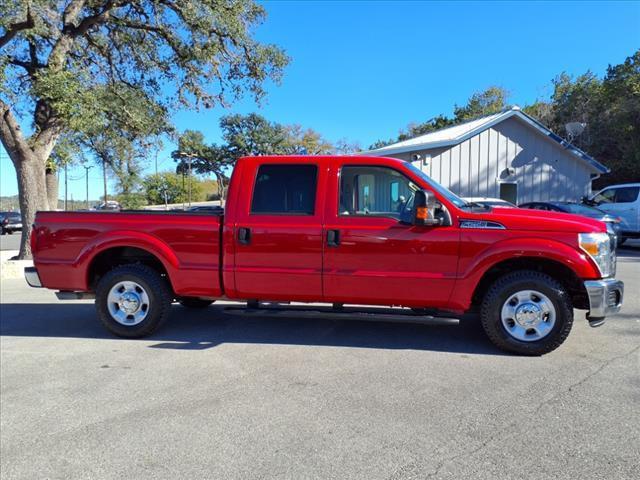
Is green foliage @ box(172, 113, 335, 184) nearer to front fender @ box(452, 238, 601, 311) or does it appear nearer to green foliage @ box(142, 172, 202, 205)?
green foliage @ box(142, 172, 202, 205)

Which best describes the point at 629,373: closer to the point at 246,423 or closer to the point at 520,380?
the point at 520,380

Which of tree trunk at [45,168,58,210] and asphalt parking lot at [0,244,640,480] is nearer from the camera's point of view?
asphalt parking lot at [0,244,640,480]

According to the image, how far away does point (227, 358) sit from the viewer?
450cm

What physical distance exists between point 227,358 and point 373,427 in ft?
6.21

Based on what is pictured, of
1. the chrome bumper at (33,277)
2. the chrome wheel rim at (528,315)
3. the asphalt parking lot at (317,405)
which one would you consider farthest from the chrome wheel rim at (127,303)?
the chrome wheel rim at (528,315)

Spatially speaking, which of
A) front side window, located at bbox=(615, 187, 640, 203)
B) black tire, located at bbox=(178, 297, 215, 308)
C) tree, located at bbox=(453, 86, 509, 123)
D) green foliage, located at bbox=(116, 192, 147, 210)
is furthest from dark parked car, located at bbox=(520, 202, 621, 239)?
green foliage, located at bbox=(116, 192, 147, 210)

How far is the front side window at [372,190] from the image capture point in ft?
15.3

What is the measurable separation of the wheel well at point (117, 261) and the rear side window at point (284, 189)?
1465 millimetres

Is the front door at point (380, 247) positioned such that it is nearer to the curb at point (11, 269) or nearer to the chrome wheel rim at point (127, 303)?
the chrome wheel rim at point (127, 303)

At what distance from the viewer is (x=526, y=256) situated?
4.31 meters

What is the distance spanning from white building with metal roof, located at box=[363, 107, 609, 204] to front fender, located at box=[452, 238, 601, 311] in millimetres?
13362

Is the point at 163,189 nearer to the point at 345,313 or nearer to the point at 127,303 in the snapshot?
the point at 127,303

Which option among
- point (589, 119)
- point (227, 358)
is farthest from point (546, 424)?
point (589, 119)

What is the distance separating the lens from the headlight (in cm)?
425
